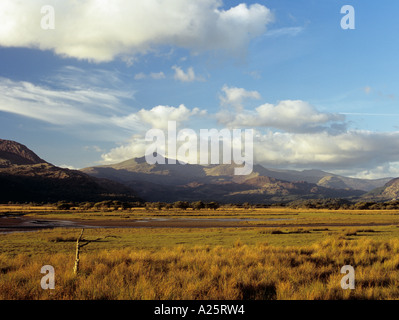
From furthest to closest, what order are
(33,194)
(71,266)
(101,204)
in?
1. (33,194)
2. (101,204)
3. (71,266)

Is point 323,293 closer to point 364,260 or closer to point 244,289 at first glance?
point 244,289

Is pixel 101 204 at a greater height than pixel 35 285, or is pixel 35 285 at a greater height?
pixel 35 285

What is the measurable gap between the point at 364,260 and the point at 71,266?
1615 cm

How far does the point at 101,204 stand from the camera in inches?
6073

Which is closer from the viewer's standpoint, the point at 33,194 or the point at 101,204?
the point at 101,204

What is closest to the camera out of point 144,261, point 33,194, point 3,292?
point 3,292
